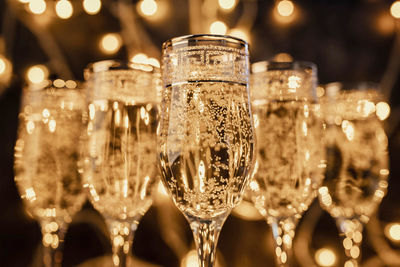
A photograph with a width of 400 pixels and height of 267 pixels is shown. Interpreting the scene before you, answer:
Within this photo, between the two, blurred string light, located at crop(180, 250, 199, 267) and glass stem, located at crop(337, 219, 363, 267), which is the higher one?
glass stem, located at crop(337, 219, 363, 267)

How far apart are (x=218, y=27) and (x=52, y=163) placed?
2.29ft

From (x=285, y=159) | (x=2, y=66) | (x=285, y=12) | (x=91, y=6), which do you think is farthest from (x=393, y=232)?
(x=2, y=66)

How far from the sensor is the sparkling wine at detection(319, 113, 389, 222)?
24.0 inches

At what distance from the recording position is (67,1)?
117 centimetres

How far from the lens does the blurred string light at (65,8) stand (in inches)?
45.9

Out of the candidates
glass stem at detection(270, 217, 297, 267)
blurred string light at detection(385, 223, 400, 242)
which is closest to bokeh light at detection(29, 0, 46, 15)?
glass stem at detection(270, 217, 297, 267)

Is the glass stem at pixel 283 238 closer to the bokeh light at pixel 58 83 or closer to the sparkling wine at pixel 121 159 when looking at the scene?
the sparkling wine at pixel 121 159

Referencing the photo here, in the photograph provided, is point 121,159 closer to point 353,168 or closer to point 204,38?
point 204,38

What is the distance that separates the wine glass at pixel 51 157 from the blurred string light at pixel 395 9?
0.88 meters

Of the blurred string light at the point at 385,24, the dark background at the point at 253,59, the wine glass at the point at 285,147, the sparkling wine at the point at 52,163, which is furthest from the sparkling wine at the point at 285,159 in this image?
the blurred string light at the point at 385,24

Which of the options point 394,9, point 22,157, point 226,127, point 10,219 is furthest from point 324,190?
point 10,219

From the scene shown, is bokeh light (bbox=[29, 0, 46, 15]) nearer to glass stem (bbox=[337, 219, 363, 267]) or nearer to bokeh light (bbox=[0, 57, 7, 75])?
bokeh light (bbox=[0, 57, 7, 75])

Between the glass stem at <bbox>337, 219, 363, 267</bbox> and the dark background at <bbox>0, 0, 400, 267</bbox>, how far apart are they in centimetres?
44

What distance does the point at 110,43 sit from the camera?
118 centimetres
